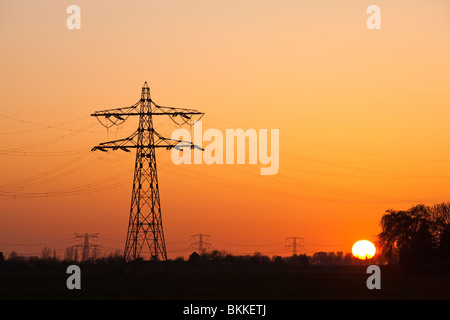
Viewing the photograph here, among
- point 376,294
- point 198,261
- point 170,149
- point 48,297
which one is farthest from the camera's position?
point 198,261

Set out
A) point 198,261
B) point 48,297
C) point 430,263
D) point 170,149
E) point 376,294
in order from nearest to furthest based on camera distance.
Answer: point 48,297 < point 376,294 < point 170,149 < point 430,263 < point 198,261

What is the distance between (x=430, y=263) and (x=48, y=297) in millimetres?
75565

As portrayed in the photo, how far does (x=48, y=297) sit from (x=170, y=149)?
1488 inches

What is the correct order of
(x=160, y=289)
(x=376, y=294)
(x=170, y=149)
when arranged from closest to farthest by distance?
(x=376, y=294), (x=160, y=289), (x=170, y=149)
